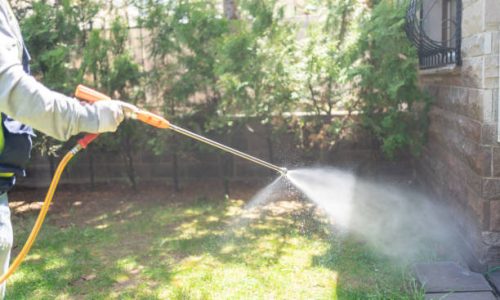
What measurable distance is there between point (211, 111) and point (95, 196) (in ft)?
6.04

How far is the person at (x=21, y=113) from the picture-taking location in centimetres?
203

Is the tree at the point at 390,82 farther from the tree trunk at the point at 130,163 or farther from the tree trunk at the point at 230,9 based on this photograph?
the tree trunk at the point at 130,163

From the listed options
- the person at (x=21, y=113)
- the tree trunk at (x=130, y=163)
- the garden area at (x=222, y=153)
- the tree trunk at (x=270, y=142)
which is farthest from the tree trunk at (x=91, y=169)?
the person at (x=21, y=113)

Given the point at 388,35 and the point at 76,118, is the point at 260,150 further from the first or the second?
the point at 76,118

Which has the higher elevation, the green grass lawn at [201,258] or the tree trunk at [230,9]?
the tree trunk at [230,9]

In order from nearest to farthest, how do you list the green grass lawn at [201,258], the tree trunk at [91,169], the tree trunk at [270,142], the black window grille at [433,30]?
the green grass lawn at [201,258] < the black window grille at [433,30] < the tree trunk at [270,142] < the tree trunk at [91,169]

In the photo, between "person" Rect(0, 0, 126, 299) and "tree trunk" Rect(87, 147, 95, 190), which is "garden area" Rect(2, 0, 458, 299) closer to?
"tree trunk" Rect(87, 147, 95, 190)

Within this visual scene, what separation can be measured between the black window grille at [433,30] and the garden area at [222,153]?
0.13 m

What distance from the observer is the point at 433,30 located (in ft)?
16.4

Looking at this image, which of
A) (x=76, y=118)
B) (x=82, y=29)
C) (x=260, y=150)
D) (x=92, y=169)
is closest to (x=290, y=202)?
(x=260, y=150)

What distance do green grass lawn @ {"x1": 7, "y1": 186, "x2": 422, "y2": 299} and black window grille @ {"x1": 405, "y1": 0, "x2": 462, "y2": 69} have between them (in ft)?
5.74

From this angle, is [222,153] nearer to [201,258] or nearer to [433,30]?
[201,258]

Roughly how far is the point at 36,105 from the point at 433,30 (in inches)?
160

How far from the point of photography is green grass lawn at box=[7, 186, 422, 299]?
12.2 ft
